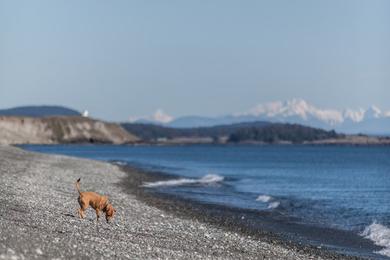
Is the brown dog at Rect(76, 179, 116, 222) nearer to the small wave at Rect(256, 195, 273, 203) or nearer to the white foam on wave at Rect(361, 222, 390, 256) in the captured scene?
the white foam on wave at Rect(361, 222, 390, 256)

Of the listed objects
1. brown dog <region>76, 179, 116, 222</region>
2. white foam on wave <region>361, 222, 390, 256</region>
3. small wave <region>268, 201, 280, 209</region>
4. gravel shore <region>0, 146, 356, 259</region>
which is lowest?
white foam on wave <region>361, 222, 390, 256</region>

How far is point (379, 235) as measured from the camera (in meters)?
33.9

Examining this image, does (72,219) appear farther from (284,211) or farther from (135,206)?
(284,211)

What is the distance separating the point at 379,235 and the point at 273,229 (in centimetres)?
474

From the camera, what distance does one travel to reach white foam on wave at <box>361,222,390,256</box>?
30503 mm

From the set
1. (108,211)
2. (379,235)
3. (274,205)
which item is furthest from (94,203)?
(274,205)

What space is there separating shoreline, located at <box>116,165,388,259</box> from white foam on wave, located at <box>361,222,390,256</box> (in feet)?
1.31

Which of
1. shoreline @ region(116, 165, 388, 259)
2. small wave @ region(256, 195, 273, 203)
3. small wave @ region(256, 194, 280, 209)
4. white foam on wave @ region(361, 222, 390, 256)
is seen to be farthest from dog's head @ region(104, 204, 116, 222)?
small wave @ region(256, 195, 273, 203)

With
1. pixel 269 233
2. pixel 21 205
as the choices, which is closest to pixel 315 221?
pixel 269 233

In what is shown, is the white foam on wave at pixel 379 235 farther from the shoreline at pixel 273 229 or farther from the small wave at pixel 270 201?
the small wave at pixel 270 201

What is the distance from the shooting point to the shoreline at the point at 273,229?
93.2 feet

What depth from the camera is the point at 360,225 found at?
127 feet

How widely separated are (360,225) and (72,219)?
18106 mm

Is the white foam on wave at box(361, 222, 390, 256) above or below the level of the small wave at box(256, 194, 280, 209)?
below
